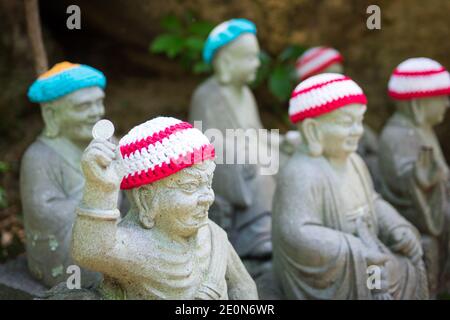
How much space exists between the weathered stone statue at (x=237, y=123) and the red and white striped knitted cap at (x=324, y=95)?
4.90ft

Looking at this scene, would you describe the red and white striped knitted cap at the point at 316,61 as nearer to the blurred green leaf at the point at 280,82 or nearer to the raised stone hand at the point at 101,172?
the blurred green leaf at the point at 280,82

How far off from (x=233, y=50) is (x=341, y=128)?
1.97 meters

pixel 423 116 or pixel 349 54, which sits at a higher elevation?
pixel 349 54

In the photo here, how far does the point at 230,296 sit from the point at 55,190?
163 cm

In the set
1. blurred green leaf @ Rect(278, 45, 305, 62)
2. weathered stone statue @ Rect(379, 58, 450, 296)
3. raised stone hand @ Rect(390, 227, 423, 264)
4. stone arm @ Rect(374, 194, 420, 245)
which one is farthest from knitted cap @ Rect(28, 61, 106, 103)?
blurred green leaf @ Rect(278, 45, 305, 62)

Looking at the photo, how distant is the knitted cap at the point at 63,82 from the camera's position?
490 cm

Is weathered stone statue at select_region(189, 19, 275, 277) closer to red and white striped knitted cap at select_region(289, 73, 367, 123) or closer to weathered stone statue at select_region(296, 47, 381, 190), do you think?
weathered stone statue at select_region(296, 47, 381, 190)

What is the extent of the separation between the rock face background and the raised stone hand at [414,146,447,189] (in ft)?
8.88

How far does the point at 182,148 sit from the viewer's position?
3381 millimetres

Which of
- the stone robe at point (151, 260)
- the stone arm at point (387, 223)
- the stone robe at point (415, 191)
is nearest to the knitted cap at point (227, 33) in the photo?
the stone robe at point (415, 191)

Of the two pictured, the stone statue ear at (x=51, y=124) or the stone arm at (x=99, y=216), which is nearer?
the stone arm at (x=99, y=216)
